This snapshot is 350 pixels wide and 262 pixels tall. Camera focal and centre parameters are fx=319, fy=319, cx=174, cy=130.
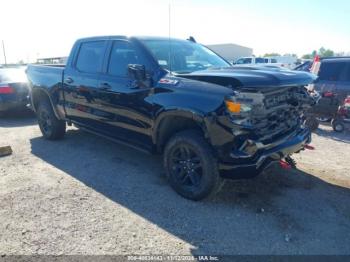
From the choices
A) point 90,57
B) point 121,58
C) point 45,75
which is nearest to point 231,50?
point 45,75

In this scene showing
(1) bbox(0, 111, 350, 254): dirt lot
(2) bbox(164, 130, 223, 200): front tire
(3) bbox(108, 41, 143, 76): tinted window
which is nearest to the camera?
(1) bbox(0, 111, 350, 254): dirt lot

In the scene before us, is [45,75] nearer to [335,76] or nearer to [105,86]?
[105,86]

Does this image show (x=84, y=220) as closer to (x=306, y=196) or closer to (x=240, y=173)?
(x=240, y=173)

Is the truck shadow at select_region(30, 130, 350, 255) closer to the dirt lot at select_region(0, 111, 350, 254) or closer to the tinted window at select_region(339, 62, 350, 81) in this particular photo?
the dirt lot at select_region(0, 111, 350, 254)

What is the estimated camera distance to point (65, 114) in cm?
596

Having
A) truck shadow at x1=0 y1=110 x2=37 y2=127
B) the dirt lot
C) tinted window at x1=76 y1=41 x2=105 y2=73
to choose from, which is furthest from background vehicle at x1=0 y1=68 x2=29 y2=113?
tinted window at x1=76 y1=41 x2=105 y2=73

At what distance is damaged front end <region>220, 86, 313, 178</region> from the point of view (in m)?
3.27

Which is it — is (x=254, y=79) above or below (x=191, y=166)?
above

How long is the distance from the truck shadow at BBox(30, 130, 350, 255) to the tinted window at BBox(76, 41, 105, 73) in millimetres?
1541

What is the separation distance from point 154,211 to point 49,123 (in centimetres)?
381

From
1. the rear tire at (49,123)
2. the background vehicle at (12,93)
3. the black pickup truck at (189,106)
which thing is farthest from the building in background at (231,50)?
the black pickup truck at (189,106)

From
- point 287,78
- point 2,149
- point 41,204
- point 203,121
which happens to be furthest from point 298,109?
point 2,149

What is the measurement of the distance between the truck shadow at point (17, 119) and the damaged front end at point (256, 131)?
6738 millimetres

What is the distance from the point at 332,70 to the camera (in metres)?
8.66
